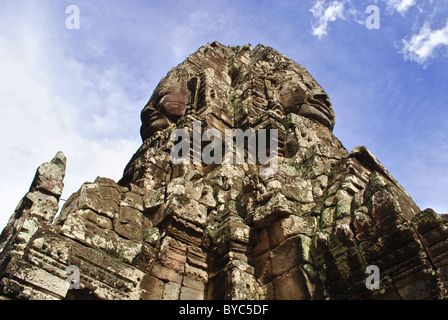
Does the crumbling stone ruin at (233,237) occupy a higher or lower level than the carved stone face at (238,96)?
lower

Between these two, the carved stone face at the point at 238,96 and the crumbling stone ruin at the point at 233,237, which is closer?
the crumbling stone ruin at the point at 233,237

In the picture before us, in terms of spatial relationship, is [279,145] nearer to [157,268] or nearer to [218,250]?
[218,250]

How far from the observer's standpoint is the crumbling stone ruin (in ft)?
12.7

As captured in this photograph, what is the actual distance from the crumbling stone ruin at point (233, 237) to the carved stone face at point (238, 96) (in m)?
3.57

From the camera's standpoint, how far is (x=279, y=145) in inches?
357

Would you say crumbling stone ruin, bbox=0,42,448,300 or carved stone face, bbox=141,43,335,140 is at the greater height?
carved stone face, bbox=141,43,335,140

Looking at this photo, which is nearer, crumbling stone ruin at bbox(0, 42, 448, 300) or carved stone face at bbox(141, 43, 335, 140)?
crumbling stone ruin at bbox(0, 42, 448, 300)

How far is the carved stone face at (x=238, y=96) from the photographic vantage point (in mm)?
11125

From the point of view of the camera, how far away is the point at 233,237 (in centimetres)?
549

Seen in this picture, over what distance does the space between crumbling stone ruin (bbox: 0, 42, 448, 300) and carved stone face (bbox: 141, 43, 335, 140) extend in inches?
140

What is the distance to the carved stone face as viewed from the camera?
1112 cm
